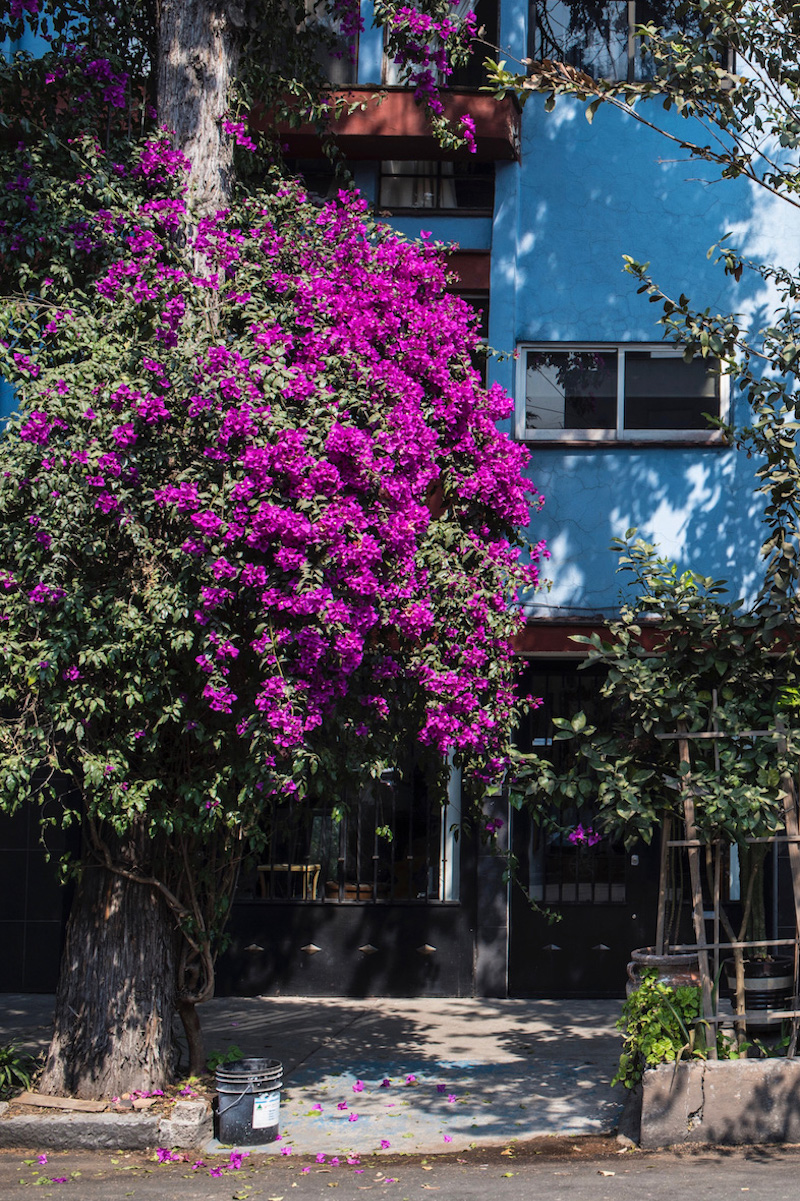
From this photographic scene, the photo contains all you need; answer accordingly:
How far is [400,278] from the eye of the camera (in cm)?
817

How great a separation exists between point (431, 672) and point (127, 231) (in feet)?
11.2

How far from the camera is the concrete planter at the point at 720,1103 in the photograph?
7.02m

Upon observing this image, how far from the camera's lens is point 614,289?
11.3m

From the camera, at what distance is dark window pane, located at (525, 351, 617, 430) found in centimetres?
1124

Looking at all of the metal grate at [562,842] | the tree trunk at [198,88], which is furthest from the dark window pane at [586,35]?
the metal grate at [562,842]

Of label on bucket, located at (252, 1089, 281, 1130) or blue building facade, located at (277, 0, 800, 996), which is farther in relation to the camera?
blue building facade, located at (277, 0, 800, 996)

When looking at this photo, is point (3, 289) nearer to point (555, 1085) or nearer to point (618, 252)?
point (618, 252)

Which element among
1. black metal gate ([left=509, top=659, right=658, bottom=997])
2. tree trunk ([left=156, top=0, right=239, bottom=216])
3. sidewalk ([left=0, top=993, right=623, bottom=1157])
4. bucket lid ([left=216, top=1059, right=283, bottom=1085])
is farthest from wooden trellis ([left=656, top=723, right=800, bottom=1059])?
tree trunk ([left=156, top=0, right=239, bottom=216])

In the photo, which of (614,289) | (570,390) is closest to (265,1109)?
(570,390)

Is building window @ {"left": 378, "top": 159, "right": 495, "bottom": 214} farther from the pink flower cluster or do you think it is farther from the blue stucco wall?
the pink flower cluster

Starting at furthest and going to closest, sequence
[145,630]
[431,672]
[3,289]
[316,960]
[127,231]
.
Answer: [316,960], [3,289], [127,231], [431,672], [145,630]

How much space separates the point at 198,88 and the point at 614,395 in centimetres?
452

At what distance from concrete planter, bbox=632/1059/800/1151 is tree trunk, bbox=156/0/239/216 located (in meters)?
6.11

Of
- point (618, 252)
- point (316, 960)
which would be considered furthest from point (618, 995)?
point (618, 252)
